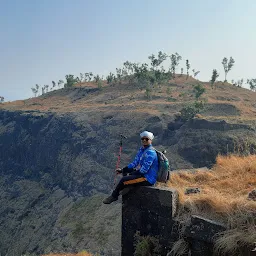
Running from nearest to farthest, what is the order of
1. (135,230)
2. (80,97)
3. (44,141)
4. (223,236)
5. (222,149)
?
(223,236) < (135,230) < (222,149) < (44,141) < (80,97)

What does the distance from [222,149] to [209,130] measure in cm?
316

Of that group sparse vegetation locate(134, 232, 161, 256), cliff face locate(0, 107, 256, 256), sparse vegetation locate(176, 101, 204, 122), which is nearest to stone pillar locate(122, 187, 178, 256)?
sparse vegetation locate(134, 232, 161, 256)

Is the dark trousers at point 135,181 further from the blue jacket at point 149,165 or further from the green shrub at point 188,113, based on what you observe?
the green shrub at point 188,113

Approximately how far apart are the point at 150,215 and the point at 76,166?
27.6m

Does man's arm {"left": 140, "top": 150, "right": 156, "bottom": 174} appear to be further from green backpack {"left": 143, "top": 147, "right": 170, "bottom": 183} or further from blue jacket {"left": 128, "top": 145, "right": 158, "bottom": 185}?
green backpack {"left": 143, "top": 147, "right": 170, "bottom": 183}

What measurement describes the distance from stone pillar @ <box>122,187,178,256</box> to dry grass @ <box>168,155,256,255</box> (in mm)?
264

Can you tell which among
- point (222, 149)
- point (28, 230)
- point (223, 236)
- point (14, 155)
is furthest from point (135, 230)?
point (14, 155)

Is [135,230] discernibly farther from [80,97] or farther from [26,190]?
[80,97]

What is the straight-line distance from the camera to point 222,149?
2878 centimetres

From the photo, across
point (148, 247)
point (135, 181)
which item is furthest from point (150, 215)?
point (135, 181)

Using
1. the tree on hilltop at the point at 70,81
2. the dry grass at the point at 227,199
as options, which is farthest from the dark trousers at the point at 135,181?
the tree on hilltop at the point at 70,81

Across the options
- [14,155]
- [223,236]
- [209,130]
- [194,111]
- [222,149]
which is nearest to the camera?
[223,236]

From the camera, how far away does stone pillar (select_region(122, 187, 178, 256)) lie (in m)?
6.25

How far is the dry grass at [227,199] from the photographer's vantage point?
16.7 ft
